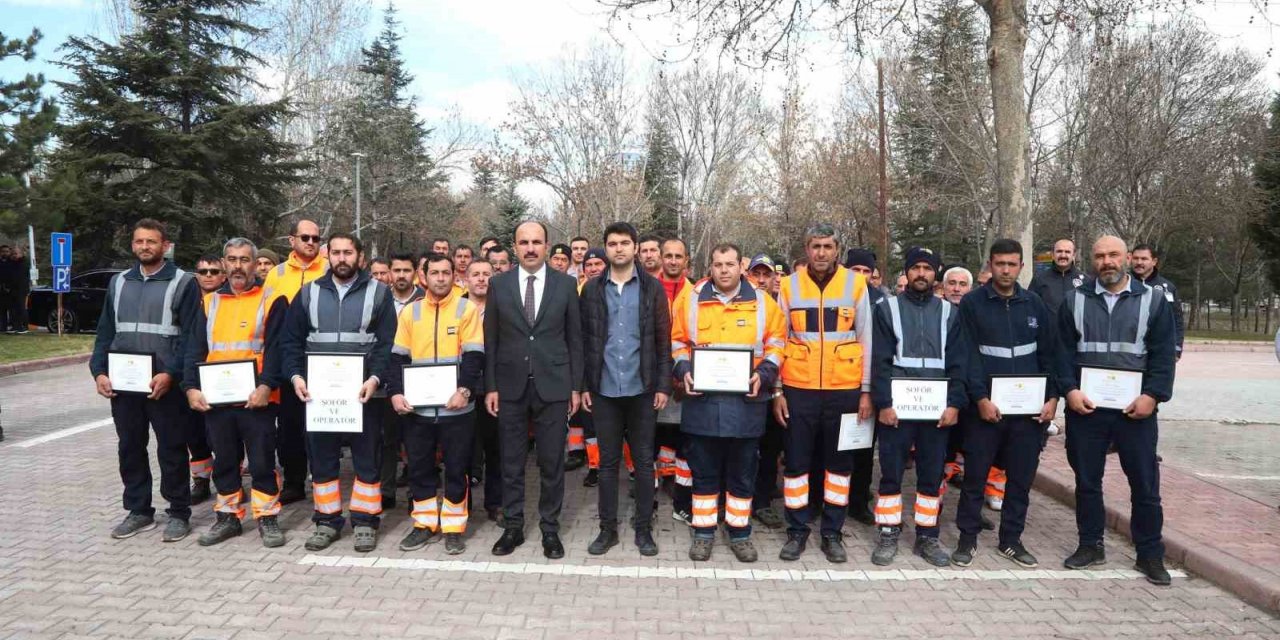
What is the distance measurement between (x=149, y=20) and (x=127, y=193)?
5.70m

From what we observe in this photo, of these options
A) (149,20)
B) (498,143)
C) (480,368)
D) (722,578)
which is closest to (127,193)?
(149,20)

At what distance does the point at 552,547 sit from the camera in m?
5.05

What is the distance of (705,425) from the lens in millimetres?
5035

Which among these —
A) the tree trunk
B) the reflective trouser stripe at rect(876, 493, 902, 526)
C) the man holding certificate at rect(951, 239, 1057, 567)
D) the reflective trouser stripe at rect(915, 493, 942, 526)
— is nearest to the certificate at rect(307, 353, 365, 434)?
the reflective trouser stripe at rect(876, 493, 902, 526)

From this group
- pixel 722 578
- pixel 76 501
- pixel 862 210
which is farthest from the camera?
pixel 862 210

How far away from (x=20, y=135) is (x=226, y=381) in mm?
14914

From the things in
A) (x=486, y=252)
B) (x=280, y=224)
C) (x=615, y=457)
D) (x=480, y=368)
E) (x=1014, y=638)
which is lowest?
(x=1014, y=638)

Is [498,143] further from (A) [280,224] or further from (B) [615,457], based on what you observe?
(B) [615,457]

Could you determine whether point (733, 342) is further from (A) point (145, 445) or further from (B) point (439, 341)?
(A) point (145, 445)

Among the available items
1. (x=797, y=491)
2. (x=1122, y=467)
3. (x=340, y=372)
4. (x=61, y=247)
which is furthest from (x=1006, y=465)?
(x=61, y=247)

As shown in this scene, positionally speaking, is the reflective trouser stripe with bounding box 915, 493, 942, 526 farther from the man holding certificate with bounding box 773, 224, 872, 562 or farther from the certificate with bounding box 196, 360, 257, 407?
the certificate with bounding box 196, 360, 257, 407

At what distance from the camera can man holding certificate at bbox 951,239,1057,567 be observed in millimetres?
4902

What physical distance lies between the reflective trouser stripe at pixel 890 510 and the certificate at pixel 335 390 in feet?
11.9

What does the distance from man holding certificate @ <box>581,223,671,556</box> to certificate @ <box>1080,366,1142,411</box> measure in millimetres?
2724
